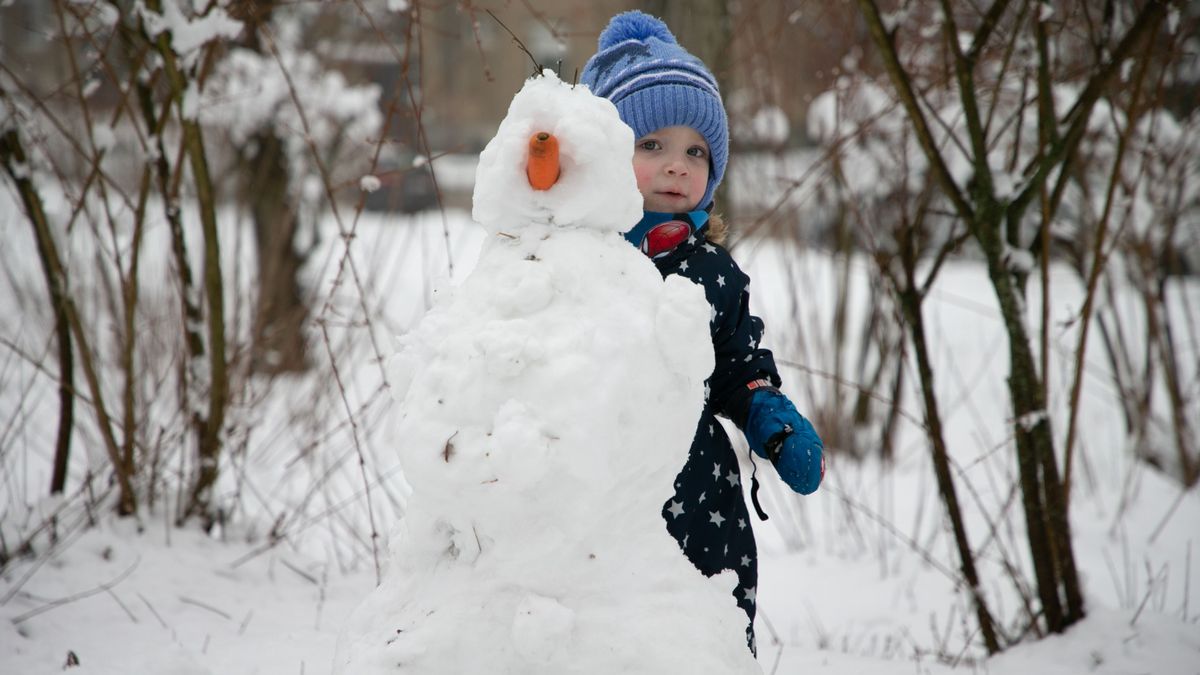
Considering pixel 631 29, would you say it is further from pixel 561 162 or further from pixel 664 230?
pixel 561 162

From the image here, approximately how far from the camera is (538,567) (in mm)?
1025

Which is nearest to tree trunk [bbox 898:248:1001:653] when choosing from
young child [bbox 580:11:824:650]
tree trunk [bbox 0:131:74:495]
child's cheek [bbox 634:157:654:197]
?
young child [bbox 580:11:824:650]

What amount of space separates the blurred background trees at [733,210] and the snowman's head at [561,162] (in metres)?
0.42

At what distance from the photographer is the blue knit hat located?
1394mm

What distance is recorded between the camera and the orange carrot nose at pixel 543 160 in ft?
3.51

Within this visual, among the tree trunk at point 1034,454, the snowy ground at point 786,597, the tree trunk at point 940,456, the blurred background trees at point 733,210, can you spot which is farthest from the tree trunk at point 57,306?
the tree trunk at point 1034,454

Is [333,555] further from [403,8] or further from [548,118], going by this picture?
[548,118]

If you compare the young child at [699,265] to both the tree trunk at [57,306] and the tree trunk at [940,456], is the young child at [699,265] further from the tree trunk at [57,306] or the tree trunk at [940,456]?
the tree trunk at [57,306]

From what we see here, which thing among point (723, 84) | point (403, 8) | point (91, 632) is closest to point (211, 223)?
point (403, 8)

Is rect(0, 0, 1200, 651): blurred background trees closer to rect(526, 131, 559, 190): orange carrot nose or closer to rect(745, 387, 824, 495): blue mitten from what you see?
rect(526, 131, 559, 190): orange carrot nose

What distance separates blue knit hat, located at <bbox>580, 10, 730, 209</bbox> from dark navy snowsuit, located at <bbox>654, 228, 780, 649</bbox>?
149 mm

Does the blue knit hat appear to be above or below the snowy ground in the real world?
above

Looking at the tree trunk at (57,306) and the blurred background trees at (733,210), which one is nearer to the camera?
the blurred background trees at (733,210)

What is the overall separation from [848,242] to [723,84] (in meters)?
1.53
